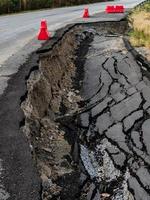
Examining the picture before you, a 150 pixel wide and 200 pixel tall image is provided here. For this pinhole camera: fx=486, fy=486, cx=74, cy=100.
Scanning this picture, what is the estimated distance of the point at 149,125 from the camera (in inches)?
301

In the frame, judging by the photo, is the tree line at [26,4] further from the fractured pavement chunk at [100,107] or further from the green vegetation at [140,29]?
the fractured pavement chunk at [100,107]

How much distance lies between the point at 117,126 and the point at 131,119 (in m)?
0.27

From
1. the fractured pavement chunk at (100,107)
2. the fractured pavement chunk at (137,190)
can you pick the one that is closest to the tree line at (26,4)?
the fractured pavement chunk at (100,107)

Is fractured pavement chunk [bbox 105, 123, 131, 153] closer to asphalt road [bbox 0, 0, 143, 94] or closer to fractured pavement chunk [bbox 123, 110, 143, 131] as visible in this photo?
fractured pavement chunk [bbox 123, 110, 143, 131]

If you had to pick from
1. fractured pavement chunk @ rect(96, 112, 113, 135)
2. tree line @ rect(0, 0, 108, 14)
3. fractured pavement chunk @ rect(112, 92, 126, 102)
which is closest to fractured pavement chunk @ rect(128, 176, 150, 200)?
fractured pavement chunk @ rect(96, 112, 113, 135)

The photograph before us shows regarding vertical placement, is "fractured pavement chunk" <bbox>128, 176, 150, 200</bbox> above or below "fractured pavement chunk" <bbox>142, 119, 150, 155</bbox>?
below

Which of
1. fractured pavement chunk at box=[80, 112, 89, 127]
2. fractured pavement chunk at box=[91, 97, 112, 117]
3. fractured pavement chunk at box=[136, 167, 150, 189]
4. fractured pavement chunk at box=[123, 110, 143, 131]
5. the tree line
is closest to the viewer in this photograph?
fractured pavement chunk at box=[136, 167, 150, 189]

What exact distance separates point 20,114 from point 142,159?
1799mm

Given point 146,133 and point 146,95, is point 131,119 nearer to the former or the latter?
point 146,133

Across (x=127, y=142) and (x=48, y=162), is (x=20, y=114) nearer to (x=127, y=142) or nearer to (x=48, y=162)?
(x=48, y=162)

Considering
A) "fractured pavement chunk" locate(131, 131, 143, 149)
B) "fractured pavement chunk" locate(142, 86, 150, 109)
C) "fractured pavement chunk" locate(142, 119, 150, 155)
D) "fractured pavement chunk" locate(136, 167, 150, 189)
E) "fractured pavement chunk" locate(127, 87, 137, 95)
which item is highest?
"fractured pavement chunk" locate(142, 86, 150, 109)

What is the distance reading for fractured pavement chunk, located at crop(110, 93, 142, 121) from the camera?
8.45 metres

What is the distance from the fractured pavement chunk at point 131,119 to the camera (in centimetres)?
786

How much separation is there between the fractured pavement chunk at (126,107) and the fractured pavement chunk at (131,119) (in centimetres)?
16
